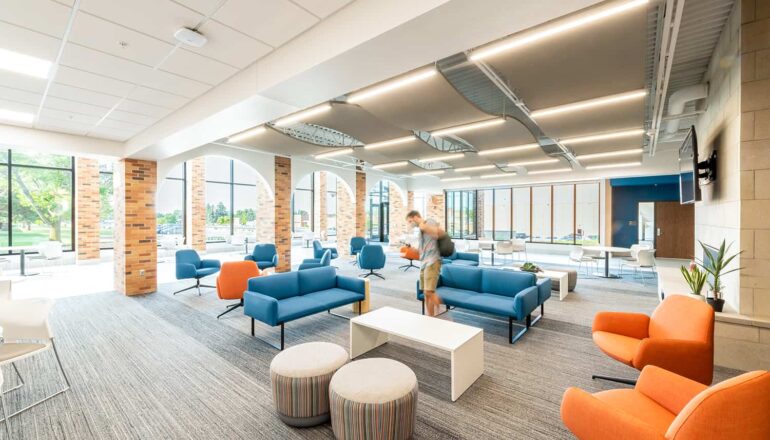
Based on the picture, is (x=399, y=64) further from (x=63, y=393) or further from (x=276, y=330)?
(x=63, y=393)

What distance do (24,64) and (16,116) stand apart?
2.36m

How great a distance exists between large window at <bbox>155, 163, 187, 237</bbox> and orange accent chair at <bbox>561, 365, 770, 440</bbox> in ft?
42.7

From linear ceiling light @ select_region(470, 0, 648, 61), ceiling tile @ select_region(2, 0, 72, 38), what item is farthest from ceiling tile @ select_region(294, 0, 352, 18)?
ceiling tile @ select_region(2, 0, 72, 38)

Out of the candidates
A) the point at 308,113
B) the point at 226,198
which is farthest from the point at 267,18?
the point at 226,198

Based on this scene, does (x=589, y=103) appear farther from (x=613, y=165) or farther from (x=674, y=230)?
(x=674, y=230)

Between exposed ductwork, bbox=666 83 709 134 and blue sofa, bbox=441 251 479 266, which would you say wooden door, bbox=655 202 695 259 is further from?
blue sofa, bbox=441 251 479 266

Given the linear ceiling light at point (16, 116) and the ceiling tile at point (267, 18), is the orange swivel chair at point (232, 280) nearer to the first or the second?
the ceiling tile at point (267, 18)

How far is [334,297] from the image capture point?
4.41 m

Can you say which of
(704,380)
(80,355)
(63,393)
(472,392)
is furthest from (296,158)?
(704,380)

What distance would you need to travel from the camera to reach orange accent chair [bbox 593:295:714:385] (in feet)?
7.80

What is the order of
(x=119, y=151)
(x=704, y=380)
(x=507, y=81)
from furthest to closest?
(x=119, y=151) → (x=507, y=81) → (x=704, y=380)

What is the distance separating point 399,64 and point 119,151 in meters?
6.38

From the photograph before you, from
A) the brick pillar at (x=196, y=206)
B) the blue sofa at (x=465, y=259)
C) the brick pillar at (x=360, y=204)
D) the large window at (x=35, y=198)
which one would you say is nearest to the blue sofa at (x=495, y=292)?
the blue sofa at (x=465, y=259)

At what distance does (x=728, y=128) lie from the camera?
360 cm
